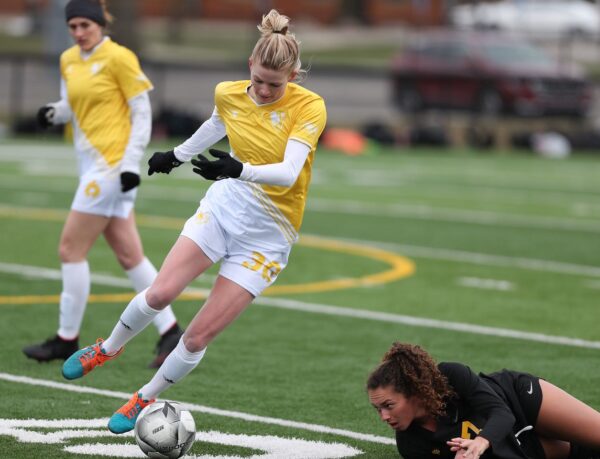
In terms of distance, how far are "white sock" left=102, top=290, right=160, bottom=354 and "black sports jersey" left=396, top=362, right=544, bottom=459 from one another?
A: 1499 millimetres

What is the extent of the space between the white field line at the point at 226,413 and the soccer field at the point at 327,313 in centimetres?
1

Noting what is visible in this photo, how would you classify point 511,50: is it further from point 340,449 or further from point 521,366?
point 340,449

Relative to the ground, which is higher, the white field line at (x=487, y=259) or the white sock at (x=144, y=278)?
the white sock at (x=144, y=278)

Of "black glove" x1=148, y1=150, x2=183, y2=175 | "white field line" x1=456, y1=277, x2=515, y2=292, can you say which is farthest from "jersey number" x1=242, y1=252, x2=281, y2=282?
"white field line" x1=456, y1=277, x2=515, y2=292

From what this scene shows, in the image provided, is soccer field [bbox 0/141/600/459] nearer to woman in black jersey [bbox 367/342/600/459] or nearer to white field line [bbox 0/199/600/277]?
white field line [bbox 0/199/600/277]

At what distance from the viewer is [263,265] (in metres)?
7.32

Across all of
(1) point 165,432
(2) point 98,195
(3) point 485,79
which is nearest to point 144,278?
(2) point 98,195

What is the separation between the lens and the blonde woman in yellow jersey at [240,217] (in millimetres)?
Result: 7117

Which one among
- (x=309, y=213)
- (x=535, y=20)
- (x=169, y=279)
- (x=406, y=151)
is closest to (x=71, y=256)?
(x=169, y=279)

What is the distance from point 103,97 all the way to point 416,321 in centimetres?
329

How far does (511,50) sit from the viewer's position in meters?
37.8

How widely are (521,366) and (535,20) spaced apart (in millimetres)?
45005

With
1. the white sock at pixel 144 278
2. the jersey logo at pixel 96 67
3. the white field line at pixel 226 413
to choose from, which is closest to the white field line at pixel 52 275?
the white sock at pixel 144 278

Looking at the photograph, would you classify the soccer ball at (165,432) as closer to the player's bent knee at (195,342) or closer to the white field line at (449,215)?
the player's bent knee at (195,342)
